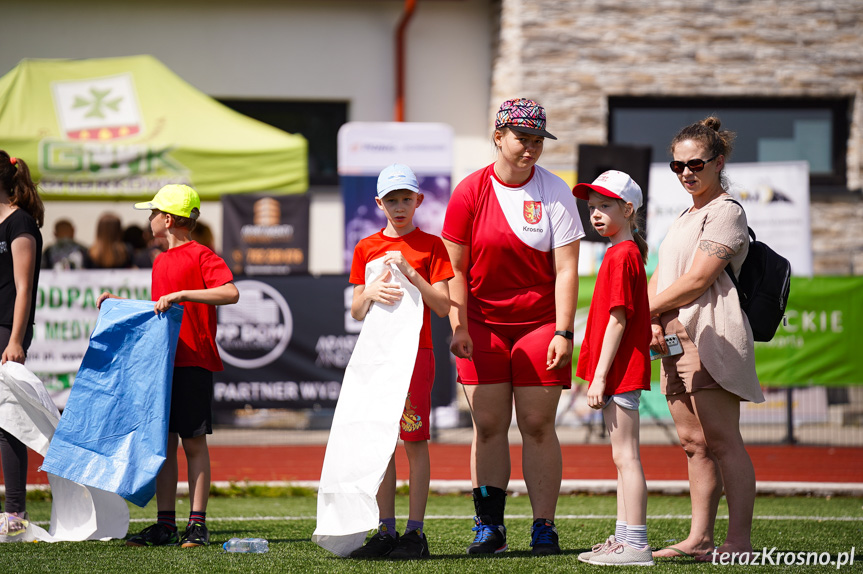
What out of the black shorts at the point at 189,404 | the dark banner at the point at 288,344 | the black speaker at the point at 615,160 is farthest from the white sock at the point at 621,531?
the dark banner at the point at 288,344

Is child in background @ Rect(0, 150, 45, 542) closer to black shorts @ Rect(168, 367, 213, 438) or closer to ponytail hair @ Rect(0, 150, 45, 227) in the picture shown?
ponytail hair @ Rect(0, 150, 45, 227)

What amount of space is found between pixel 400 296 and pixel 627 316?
1015mm

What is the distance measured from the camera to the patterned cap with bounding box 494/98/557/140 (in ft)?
14.4

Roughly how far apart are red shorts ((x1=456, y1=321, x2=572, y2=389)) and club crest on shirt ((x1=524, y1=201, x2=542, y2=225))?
490 millimetres

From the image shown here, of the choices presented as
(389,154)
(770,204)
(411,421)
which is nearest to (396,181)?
(411,421)

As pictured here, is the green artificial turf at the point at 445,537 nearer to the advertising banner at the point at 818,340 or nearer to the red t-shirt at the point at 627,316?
the red t-shirt at the point at 627,316

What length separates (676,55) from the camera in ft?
42.5

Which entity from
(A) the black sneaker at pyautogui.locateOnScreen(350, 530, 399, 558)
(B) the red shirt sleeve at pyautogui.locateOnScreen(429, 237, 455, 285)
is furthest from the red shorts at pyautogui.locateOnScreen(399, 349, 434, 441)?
(A) the black sneaker at pyautogui.locateOnScreen(350, 530, 399, 558)

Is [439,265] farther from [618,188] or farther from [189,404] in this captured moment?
[189,404]

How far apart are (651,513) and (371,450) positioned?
292 centimetres

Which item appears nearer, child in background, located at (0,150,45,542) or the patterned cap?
the patterned cap

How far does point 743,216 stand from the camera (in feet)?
14.3

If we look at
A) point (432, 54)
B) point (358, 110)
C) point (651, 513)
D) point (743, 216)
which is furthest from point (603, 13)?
point (743, 216)

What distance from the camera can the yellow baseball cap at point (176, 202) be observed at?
4910mm
